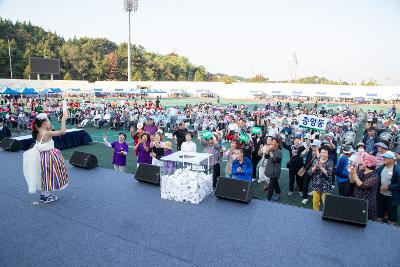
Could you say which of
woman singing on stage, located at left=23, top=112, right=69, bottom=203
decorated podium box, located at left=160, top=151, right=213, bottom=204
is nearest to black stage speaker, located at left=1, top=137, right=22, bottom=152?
woman singing on stage, located at left=23, top=112, right=69, bottom=203

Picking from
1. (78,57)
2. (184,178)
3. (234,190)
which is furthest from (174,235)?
(78,57)

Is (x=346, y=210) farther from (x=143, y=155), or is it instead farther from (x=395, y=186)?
(x=143, y=155)

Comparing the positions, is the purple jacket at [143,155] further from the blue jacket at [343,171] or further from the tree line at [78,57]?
the tree line at [78,57]

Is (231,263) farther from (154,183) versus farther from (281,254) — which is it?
(154,183)

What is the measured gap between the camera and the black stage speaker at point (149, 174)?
6.76 metres

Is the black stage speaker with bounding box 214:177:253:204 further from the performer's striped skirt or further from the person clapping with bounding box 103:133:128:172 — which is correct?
the person clapping with bounding box 103:133:128:172

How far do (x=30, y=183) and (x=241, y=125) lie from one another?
10339mm

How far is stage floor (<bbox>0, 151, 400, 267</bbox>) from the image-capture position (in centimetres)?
384

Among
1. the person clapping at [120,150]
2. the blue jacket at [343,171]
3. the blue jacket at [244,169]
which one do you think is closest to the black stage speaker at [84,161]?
the person clapping at [120,150]

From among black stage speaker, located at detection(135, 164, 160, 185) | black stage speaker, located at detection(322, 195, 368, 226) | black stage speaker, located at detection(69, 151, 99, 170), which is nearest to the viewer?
black stage speaker, located at detection(322, 195, 368, 226)

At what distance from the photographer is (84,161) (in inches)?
321

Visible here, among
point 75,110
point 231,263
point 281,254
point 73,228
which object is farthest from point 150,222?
point 75,110

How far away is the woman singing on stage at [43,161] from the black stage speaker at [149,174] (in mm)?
1829

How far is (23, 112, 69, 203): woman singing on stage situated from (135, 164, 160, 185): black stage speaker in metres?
1.83
